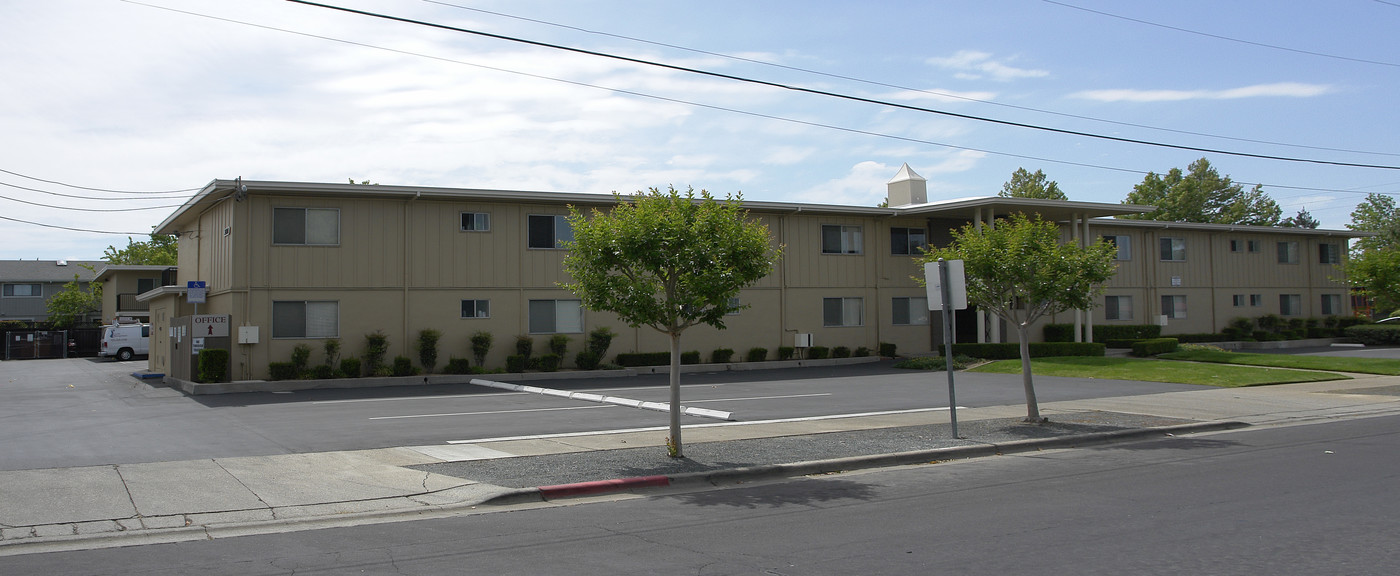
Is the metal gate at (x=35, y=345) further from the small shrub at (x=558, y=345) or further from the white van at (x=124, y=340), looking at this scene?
the small shrub at (x=558, y=345)

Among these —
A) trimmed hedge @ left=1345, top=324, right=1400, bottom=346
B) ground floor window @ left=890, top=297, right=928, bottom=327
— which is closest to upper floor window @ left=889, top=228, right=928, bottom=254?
ground floor window @ left=890, top=297, right=928, bottom=327

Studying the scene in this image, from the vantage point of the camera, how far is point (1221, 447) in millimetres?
13227

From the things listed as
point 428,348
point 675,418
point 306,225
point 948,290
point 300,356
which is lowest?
point 675,418

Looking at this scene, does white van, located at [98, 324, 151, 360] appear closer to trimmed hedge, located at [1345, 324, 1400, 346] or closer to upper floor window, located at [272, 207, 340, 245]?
upper floor window, located at [272, 207, 340, 245]

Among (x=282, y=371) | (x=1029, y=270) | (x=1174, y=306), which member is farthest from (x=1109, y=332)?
(x=282, y=371)

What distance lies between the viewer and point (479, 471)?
11.0m

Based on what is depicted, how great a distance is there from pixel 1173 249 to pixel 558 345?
28.3 m

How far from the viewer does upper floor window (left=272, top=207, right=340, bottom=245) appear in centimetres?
2542

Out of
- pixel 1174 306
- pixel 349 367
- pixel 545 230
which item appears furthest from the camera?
pixel 1174 306

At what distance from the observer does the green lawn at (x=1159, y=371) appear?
2428 centimetres

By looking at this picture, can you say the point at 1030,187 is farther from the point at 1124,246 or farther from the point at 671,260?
the point at 671,260

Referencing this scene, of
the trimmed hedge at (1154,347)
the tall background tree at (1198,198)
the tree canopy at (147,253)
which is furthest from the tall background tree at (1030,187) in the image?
the tree canopy at (147,253)

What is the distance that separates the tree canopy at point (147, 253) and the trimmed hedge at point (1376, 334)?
6687 cm

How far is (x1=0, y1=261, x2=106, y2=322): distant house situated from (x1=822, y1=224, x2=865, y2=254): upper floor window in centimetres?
5381
